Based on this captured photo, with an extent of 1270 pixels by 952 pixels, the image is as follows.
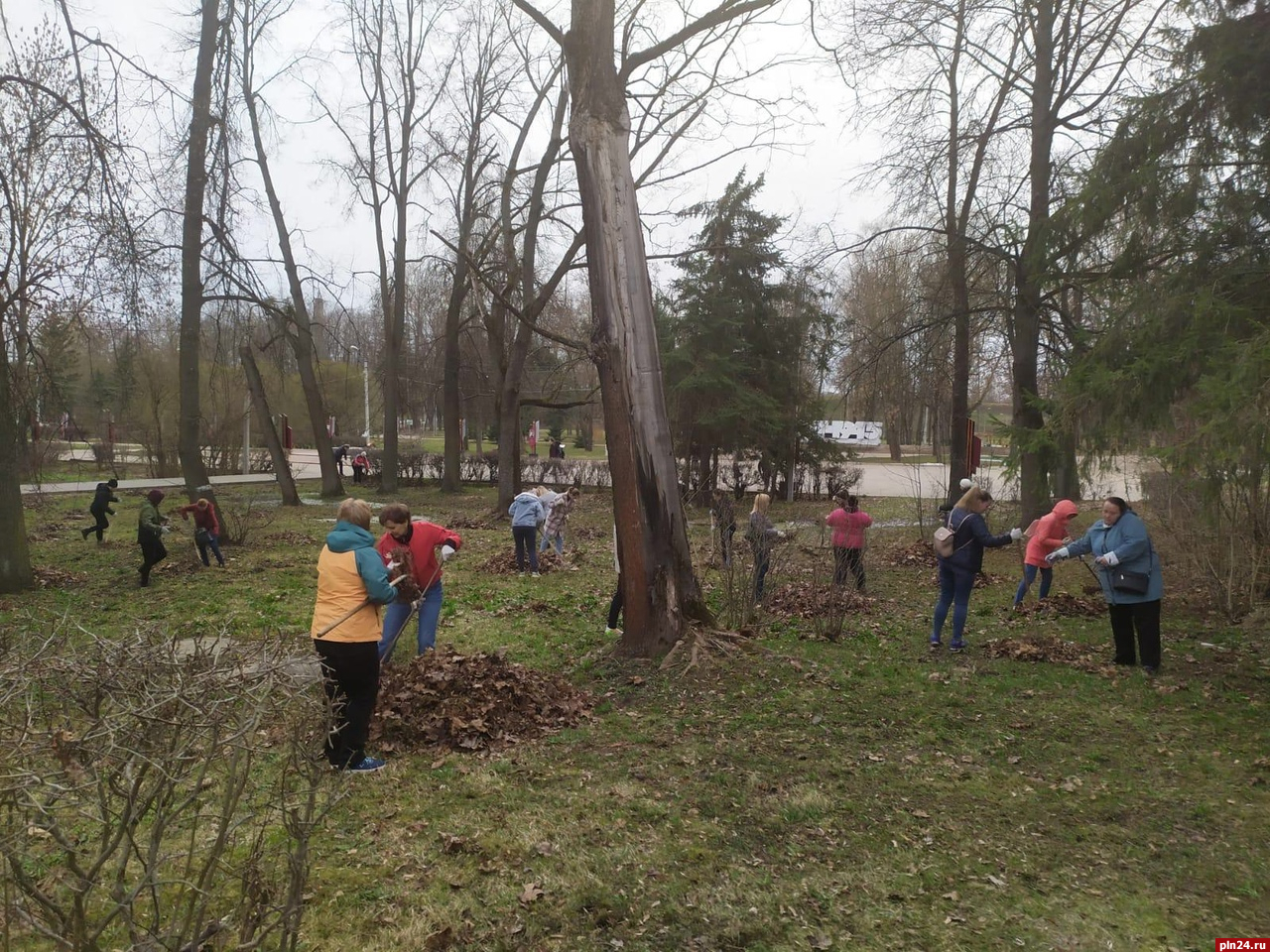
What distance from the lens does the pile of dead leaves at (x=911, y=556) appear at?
45.2 feet

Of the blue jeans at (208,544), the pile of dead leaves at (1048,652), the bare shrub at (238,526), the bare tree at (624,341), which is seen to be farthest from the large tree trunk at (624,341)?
the bare shrub at (238,526)

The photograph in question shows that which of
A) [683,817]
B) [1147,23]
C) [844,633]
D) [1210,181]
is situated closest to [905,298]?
[1147,23]

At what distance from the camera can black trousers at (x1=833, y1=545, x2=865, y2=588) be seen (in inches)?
375

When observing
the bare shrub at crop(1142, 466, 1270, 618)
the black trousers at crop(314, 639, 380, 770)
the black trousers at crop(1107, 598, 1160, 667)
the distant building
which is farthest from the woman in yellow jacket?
the distant building

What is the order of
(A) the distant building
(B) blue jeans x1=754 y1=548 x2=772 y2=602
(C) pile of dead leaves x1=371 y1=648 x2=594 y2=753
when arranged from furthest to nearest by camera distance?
(A) the distant building
(B) blue jeans x1=754 y1=548 x2=772 y2=602
(C) pile of dead leaves x1=371 y1=648 x2=594 y2=753

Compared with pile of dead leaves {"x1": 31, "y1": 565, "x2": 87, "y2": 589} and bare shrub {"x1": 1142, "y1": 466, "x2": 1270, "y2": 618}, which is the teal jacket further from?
pile of dead leaves {"x1": 31, "y1": 565, "x2": 87, "y2": 589}

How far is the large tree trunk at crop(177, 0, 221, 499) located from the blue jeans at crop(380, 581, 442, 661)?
8.95 meters

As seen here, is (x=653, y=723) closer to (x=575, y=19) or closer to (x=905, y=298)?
(x=575, y=19)

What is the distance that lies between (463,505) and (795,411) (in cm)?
975

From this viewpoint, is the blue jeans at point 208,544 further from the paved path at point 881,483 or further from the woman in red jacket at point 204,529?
the paved path at point 881,483

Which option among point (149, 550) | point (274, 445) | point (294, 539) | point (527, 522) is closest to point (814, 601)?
point (527, 522)

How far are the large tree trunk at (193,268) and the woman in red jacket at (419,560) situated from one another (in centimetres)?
871

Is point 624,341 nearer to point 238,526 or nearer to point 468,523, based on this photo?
point 238,526

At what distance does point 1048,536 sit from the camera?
9.97m
